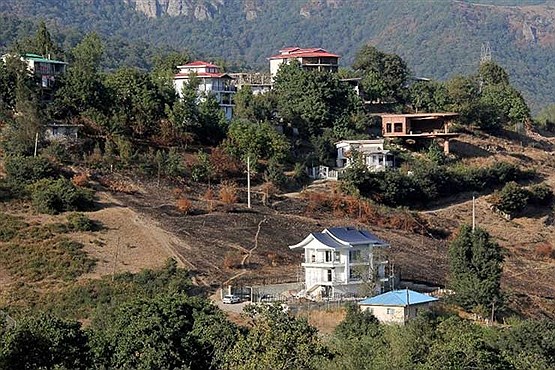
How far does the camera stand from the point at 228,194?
45812 mm

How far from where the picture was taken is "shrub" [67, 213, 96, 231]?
40.2 meters

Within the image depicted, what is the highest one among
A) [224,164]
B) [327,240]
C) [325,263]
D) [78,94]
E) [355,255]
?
[78,94]

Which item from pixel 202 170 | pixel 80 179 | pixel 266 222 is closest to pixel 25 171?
pixel 80 179

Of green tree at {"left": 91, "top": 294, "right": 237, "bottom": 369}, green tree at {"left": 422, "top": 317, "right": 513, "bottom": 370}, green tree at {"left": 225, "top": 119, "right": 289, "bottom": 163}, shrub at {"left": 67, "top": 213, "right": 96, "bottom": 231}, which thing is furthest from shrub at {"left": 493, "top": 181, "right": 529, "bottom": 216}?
green tree at {"left": 91, "top": 294, "right": 237, "bottom": 369}

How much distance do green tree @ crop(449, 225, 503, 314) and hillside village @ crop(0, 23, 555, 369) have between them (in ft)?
0.21

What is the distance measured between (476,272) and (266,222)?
911 centimetres

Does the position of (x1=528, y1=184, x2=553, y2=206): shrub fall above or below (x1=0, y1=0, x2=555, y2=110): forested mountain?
below

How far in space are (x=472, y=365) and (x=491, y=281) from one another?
11.7m

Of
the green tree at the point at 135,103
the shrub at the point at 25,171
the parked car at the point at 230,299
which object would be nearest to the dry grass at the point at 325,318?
the parked car at the point at 230,299

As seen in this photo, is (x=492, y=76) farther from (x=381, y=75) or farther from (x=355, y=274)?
(x=355, y=274)

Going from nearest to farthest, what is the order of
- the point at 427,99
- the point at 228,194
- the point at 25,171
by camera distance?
1. the point at 25,171
2. the point at 228,194
3. the point at 427,99

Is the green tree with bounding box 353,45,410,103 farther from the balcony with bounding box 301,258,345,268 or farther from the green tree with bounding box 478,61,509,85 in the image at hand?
the balcony with bounding box 301,258,345,268

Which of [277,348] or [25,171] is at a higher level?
[25,171]

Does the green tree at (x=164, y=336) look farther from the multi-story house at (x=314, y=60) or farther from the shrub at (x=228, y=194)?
the multi-story house at (x=314, y=60)
